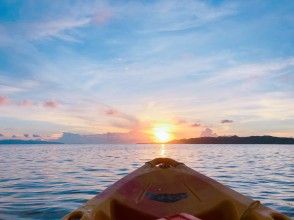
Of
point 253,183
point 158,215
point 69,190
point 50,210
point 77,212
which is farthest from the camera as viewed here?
point 253,183

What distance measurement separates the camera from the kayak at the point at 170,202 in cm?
698

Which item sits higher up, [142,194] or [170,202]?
[142,194]

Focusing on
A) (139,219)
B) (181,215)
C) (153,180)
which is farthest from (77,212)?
(181,215)

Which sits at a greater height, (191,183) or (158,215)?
(191,183)

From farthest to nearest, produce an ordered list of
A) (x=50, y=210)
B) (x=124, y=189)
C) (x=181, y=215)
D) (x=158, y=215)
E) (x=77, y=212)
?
(x=50, y=210) → (x=124, y=189) → (x=158, y=215) → (x=77, y=212) → (x=181, y=215)

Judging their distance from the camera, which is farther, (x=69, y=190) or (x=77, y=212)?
(x=69, y=190)

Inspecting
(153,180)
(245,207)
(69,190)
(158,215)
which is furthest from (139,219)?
(69,190)

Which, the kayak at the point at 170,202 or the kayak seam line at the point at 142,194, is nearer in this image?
the kayak at the point at 170,202

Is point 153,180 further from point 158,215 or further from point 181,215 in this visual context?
point 181,215

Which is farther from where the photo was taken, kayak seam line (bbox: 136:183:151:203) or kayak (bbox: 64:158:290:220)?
kayak seam line (bbox: 136:183:151:203)

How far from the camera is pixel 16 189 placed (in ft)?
58.9

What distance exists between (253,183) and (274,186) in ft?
5.83

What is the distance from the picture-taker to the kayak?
698 centimetres

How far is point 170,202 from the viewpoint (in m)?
7.62
